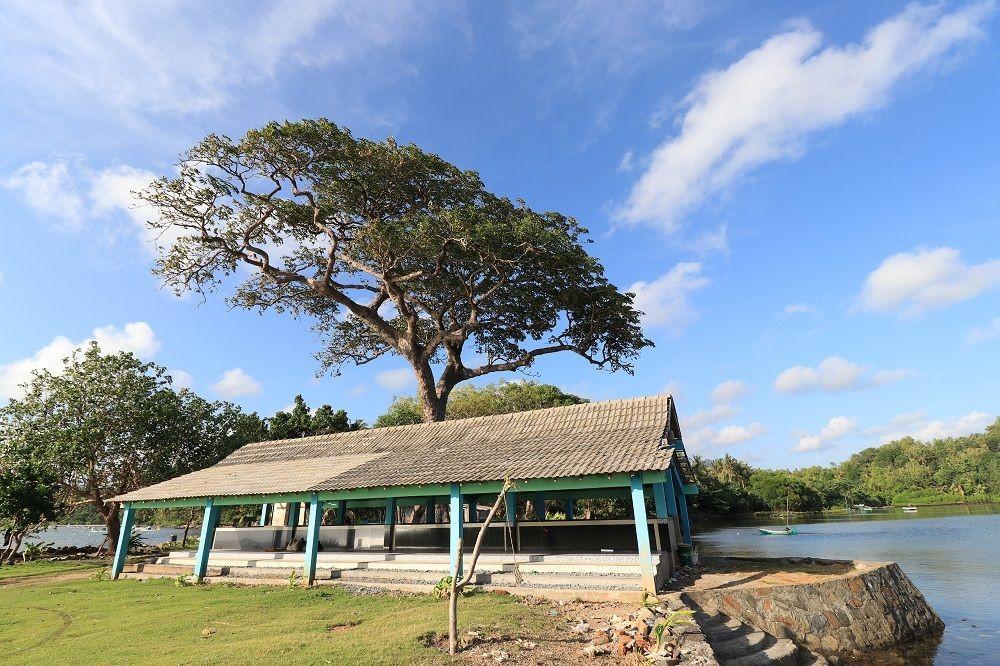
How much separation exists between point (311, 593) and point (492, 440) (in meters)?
6.12

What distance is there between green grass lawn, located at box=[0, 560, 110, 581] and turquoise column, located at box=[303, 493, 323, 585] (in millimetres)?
12989

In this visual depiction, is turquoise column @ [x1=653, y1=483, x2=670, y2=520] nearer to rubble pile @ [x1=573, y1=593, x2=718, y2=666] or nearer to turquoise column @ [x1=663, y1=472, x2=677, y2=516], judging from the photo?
turquoise column @ [x1=663, y1=472, x2=677, y2=516]

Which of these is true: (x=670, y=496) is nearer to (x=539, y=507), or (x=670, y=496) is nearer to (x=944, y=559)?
(x=539, y=507)

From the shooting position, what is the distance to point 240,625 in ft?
30.5

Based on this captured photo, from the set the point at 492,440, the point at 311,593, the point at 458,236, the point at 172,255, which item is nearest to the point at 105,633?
the point at 311,593


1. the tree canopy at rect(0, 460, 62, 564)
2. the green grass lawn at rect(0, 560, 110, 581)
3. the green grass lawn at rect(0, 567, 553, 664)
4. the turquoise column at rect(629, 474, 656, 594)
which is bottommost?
the green grass lawn at rect(0, 567, 553, 664)

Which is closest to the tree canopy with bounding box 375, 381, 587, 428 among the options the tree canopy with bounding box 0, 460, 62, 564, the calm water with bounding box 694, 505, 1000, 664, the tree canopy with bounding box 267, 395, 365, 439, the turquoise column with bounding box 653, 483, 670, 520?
the tree canopy with bounding box 267, 395, 365, 439

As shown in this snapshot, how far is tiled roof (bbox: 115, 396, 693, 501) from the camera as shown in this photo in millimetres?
11898

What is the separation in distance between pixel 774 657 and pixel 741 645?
49cm

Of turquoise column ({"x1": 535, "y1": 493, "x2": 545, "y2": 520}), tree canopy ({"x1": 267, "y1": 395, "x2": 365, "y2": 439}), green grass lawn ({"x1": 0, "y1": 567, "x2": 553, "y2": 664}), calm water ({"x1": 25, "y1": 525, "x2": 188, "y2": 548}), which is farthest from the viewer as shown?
calm water ({"x1": 25, "y1": 525, "x2": 188, "y2": 548})

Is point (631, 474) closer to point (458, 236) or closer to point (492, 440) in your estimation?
point (492, 440)

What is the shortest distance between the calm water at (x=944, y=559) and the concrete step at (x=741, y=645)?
3738mm

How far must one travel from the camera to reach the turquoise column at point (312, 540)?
13.2 metres

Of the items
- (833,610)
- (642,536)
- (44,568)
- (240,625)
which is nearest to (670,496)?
(642,536)
